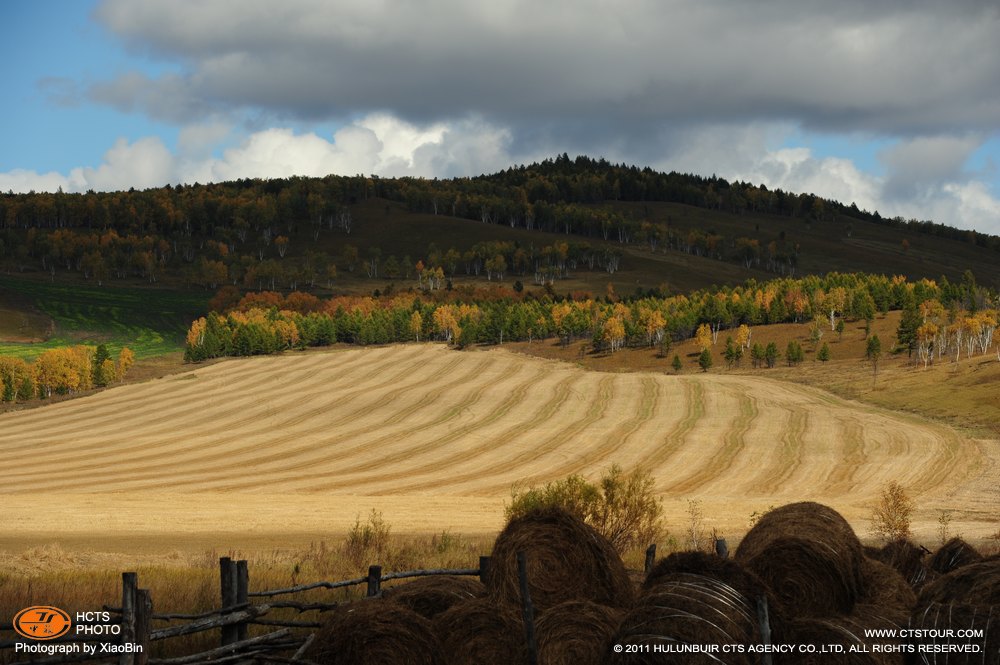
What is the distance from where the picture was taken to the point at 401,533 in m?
39.4

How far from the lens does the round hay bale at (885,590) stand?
14.2 m

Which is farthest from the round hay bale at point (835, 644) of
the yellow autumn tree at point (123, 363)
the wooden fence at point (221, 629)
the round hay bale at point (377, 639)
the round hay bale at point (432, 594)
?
the yellow autumn tree at point (123, 363)

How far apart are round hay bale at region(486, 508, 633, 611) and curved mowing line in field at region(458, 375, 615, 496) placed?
158ft

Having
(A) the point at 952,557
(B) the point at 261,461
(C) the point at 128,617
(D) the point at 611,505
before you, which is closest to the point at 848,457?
(B) the point at 261,461

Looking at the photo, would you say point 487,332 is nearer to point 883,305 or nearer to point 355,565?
point 883,305

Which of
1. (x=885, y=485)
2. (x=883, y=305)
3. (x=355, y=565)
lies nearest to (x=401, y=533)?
(x=355, y=565)

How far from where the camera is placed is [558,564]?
15055 mm

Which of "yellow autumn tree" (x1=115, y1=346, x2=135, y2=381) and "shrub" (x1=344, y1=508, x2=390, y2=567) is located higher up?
"yellow autumn tree" (x1=115, y1=346, x2=135, y2=381)

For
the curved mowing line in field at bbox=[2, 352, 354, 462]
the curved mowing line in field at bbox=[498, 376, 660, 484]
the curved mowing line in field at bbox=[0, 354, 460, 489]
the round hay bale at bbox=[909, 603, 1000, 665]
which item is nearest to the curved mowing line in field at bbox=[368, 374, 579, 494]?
the curved mowing line in field at bbox=[498, 376, 660, 484]

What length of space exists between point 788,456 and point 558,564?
6411 centimetres

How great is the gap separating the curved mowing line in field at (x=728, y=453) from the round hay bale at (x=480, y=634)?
49720 millimetres

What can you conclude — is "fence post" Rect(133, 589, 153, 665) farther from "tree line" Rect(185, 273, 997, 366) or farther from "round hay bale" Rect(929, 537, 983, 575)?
"tree line" Rect(185, 273, 997, 366)

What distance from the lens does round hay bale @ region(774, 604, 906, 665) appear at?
11.9 metres

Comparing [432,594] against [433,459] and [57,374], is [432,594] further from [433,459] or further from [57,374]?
[57,374]
